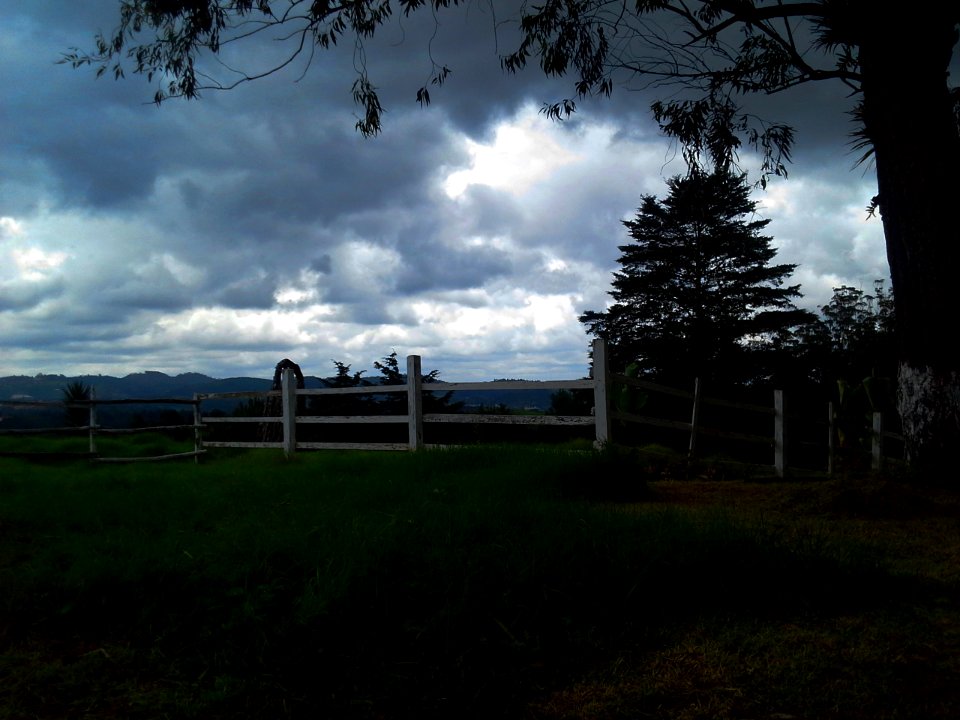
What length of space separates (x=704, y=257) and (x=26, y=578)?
2591 cm

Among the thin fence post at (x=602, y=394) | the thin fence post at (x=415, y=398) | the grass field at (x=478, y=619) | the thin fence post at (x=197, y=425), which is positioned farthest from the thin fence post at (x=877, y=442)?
the thin fence post at (x=197, y=425)

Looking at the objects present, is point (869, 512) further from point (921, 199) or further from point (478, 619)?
point (478, 619)

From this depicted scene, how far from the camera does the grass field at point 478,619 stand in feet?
9.93

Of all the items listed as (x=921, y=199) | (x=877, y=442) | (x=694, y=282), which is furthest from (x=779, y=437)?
(x=694, y=282)

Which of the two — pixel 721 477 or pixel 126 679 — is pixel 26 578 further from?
pixel 721 477

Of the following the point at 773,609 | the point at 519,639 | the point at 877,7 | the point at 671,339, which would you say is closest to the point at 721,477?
the point at 877,7

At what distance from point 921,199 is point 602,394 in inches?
168

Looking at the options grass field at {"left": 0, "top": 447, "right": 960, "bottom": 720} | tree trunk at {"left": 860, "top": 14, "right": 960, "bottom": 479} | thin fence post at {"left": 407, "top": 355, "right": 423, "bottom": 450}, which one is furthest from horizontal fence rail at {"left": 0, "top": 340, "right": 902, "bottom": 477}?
grass field at {"left": 0, "top": 447, "right": 960, "bottom": 720}

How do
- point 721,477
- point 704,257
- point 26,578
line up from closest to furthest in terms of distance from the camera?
point 26,578 → point 721,477 → point 704,257

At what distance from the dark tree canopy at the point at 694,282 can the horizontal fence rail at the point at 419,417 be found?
35.7 ft

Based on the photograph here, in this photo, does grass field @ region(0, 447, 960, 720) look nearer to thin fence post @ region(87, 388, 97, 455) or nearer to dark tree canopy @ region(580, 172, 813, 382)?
thin fence post @ region(87, 388, 97, 455)

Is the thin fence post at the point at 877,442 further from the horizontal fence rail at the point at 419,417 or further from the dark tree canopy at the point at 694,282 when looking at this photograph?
the dark tree canopy at the point at 694,282

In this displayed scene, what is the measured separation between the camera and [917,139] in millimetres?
8289

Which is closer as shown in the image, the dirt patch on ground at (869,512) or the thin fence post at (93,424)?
the dirt patch on ground at (869,512)
